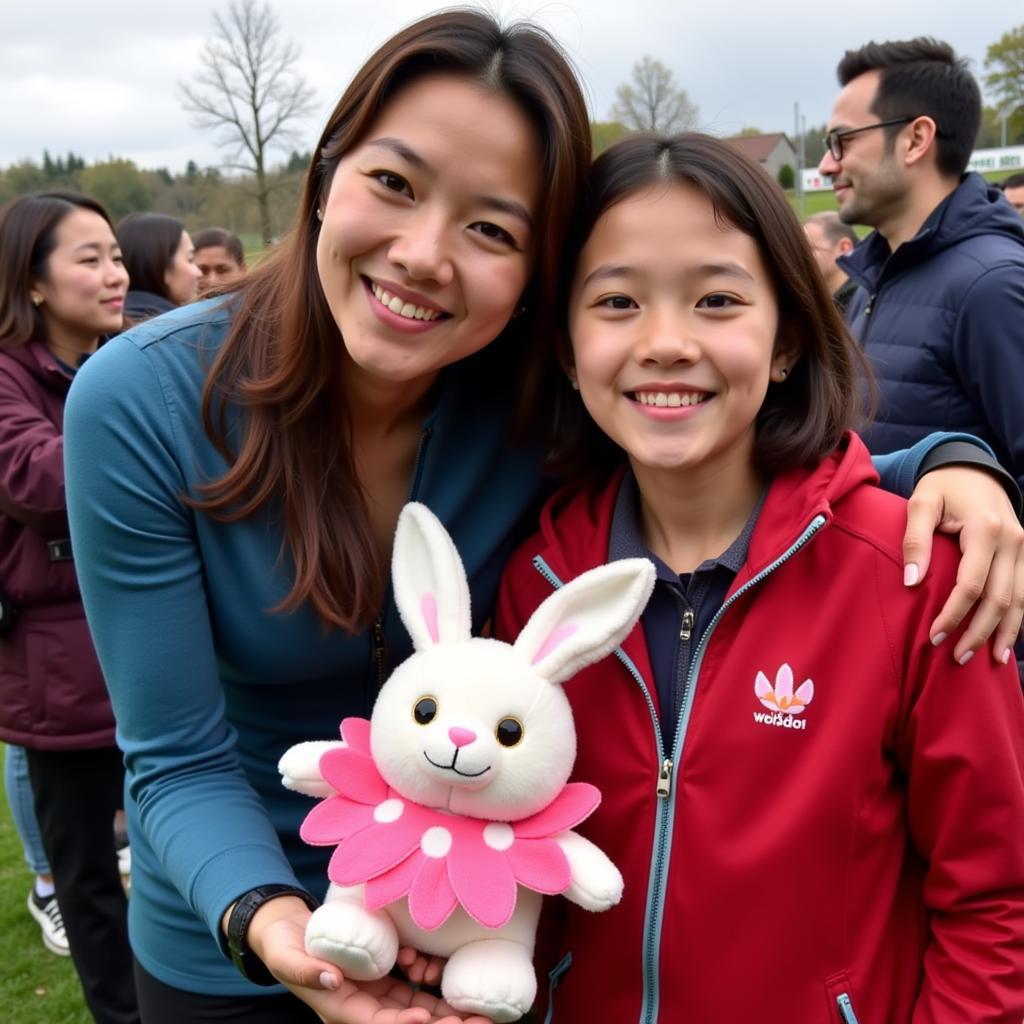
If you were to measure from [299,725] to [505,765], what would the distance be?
0.58m

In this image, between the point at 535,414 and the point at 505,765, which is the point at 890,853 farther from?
the point at 535,414

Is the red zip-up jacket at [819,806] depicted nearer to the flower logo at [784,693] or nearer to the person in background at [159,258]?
the flower logo at [784,693]

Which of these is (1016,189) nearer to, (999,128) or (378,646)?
(378,646)

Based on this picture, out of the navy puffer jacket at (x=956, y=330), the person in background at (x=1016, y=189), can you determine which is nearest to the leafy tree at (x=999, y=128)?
the person in background at (x=1016, y=189)

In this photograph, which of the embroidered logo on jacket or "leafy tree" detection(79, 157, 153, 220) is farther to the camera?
"leafy tree" detection(79, 157, 153, 220)

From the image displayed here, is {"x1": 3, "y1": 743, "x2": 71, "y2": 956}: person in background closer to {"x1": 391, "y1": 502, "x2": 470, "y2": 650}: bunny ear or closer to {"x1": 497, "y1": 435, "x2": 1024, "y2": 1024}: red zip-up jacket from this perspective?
{"x1": 391, "y1": 502, "x2": 470, "y2": 650}: bunny ear

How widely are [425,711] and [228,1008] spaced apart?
0.80m

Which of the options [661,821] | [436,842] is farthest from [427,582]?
[661,821]

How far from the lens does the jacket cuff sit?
1.70 meters

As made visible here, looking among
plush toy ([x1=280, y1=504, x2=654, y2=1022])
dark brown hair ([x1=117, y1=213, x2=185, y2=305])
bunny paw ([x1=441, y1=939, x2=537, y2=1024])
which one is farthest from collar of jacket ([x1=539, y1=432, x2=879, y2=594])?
dark brown hair ([x1=117, y1=213, x2=185, y2=305])

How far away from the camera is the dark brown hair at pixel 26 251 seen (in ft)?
11.3

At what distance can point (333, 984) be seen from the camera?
4.43 ft

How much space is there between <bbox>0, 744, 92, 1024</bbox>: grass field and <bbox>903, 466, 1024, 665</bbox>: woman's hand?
350 cm

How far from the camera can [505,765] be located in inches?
54.9
